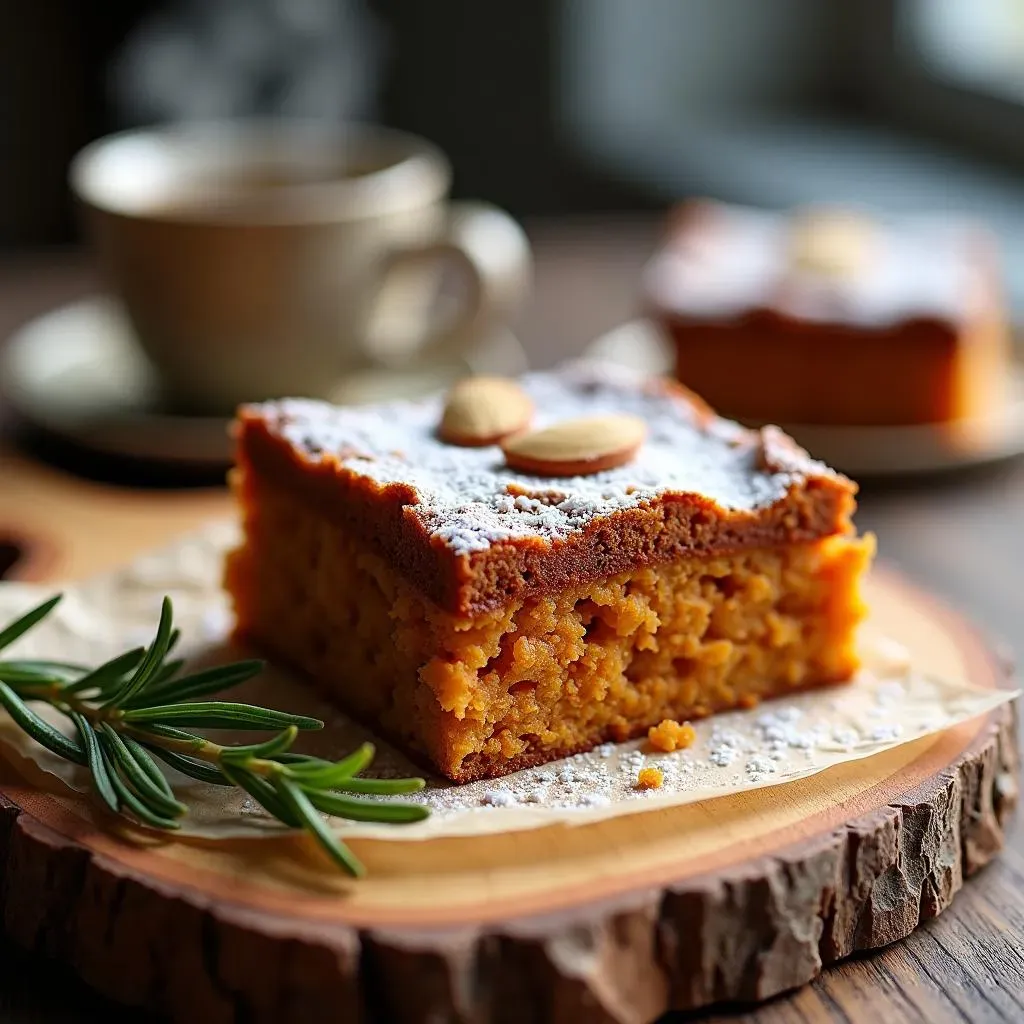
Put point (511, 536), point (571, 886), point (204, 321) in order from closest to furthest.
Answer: point (571, 886) < point (511, 536) < point (204, 321)

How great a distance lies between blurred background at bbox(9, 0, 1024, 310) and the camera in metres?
4.55

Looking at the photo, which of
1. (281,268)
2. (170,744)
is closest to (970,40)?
(281,268)

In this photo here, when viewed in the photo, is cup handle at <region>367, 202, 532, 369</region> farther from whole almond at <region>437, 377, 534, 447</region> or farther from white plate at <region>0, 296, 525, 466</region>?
whole almond at <region>437, 377, 534, 447</region>

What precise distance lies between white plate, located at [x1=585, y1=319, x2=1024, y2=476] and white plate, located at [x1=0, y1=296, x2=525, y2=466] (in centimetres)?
62

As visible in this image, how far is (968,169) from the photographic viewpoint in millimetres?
4230

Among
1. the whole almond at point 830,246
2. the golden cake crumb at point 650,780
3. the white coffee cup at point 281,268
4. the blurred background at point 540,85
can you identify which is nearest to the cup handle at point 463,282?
the white coffee cup at point 281,268

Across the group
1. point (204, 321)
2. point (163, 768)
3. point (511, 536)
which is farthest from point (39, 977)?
point (204, 321)

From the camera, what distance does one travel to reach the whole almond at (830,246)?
2.73 metres

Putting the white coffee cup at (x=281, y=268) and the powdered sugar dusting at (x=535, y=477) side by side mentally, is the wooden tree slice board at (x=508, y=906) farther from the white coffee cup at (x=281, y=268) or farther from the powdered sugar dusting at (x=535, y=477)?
the white coffee cup at (x=281, y=268)

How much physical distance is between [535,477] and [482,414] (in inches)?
5.7

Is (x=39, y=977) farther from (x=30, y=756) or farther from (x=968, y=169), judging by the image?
(x=968, y=169)

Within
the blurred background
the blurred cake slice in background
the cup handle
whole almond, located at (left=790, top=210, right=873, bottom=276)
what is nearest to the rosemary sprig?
the cup handle

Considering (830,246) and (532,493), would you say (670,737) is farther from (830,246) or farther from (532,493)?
(830,246)

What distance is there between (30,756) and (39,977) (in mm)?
260
